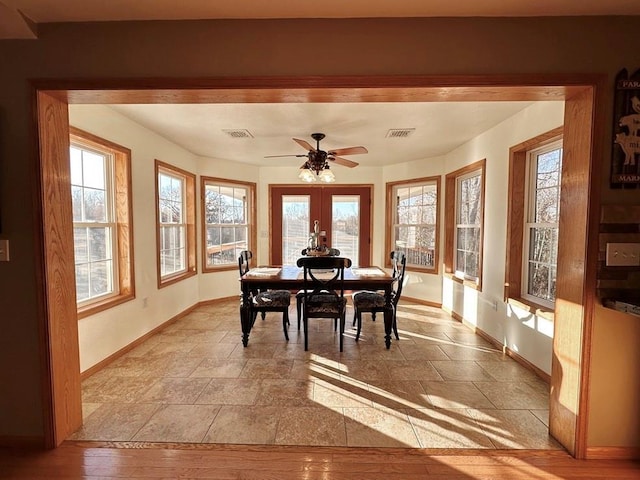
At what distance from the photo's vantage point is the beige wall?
1.60 metres

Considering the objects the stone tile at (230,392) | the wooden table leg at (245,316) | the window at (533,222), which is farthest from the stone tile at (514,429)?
the wooden table leg at (245,316)

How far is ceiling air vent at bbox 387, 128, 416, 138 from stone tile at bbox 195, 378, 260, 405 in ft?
9.65

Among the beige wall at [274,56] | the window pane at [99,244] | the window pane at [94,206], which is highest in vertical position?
the beige wall at [274,56]

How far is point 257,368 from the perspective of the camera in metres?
2.74

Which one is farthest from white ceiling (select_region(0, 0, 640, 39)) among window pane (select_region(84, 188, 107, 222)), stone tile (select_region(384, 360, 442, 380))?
stone tile (select_region(384, 360, 442, 380))

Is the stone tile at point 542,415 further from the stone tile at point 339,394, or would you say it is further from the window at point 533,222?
the stone tile at point 339,394

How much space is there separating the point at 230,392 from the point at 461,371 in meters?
1.99

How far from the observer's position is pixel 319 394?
2322 mm

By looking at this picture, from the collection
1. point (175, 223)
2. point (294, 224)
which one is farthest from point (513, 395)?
point (175, 223)

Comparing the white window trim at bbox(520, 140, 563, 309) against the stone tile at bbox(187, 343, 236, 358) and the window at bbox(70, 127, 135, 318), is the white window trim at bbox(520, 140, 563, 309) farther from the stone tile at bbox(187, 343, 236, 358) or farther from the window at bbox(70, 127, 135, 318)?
the window at bbox(70, 127, 135, 318)

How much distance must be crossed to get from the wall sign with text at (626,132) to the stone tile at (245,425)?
2.45 m

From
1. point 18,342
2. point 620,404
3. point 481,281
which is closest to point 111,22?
point 18,342

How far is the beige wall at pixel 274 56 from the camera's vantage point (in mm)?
1600

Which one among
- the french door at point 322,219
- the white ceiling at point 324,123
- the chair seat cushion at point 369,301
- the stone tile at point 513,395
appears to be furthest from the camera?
the french door at point 322,219
